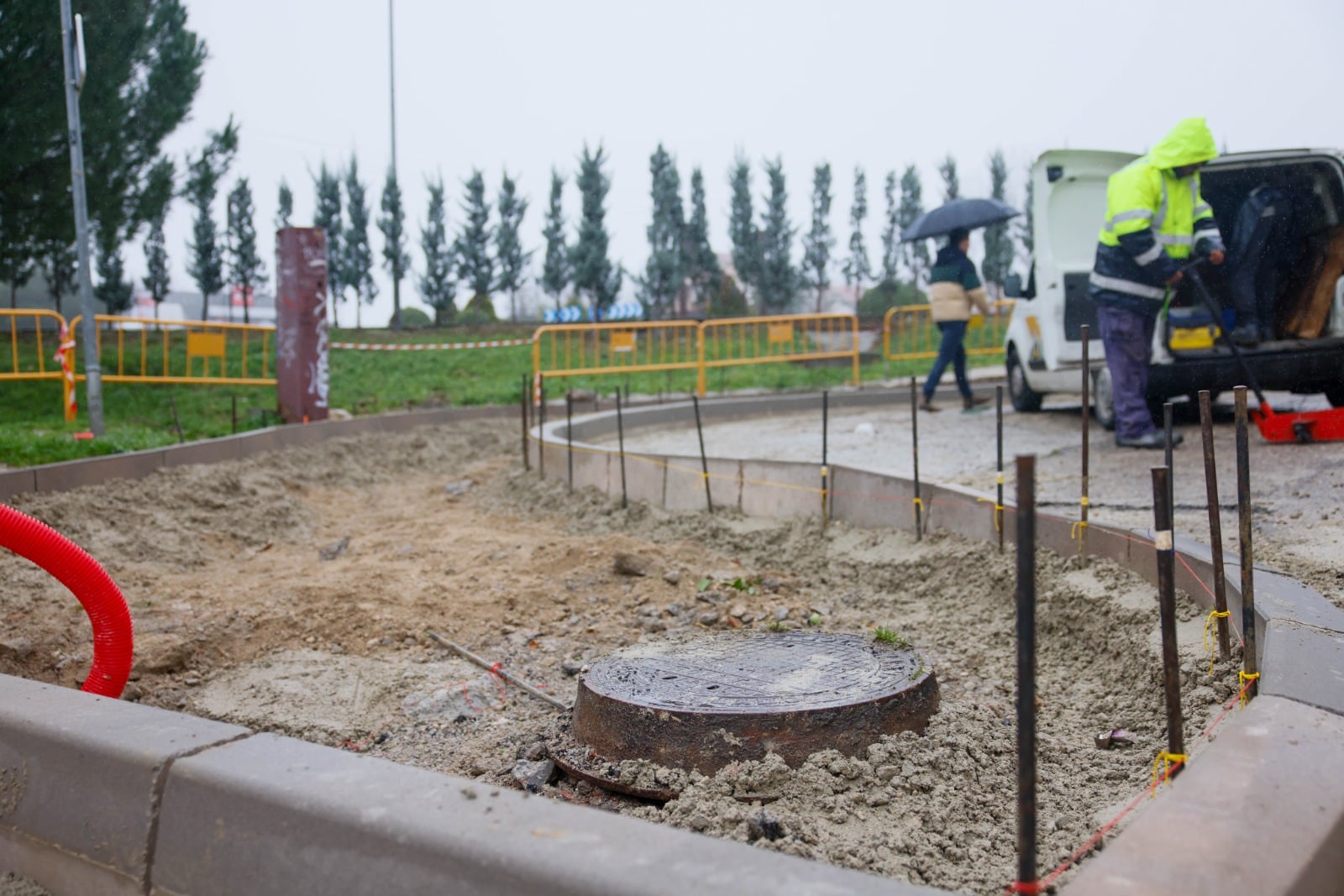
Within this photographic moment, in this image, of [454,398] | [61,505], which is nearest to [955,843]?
[61,505]

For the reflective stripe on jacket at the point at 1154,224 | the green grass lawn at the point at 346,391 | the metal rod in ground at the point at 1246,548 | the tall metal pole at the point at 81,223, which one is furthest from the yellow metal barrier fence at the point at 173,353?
the metal rod in ground at the point at 1246,548

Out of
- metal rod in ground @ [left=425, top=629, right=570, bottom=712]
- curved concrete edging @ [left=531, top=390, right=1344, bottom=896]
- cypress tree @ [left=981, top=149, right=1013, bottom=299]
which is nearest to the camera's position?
curved concrete edging @ [left=531, top=390, right=1344, bottom=896]

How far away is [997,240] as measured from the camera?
36.0 meters

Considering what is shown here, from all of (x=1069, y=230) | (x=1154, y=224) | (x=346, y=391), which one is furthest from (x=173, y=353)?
(x=1154, y=224)

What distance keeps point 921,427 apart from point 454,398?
7822 mm

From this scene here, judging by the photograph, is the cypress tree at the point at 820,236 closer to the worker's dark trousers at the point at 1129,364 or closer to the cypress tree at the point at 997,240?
the cypress tree at the point at 997,240

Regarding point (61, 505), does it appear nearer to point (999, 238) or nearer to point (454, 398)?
point (454, 398)

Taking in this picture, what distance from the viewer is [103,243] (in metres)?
16.7

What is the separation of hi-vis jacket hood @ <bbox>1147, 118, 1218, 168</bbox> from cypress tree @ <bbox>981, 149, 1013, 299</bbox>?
29.4m

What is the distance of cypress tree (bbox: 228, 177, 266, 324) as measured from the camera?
113 feet

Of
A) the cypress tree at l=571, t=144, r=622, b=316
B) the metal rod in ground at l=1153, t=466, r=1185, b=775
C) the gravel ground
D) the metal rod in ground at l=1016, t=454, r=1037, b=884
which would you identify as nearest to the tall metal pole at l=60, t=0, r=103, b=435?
the gravel ground

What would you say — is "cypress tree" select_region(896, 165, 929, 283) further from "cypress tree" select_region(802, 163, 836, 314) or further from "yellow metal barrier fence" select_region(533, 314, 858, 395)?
"yellow metal barrier fence" select_region(533, 314, 858, 395)

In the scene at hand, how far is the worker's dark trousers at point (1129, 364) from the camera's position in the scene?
742 cm

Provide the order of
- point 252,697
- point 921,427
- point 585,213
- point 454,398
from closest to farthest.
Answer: point 252,697
point 921,427
point 454,398
point 585,213
